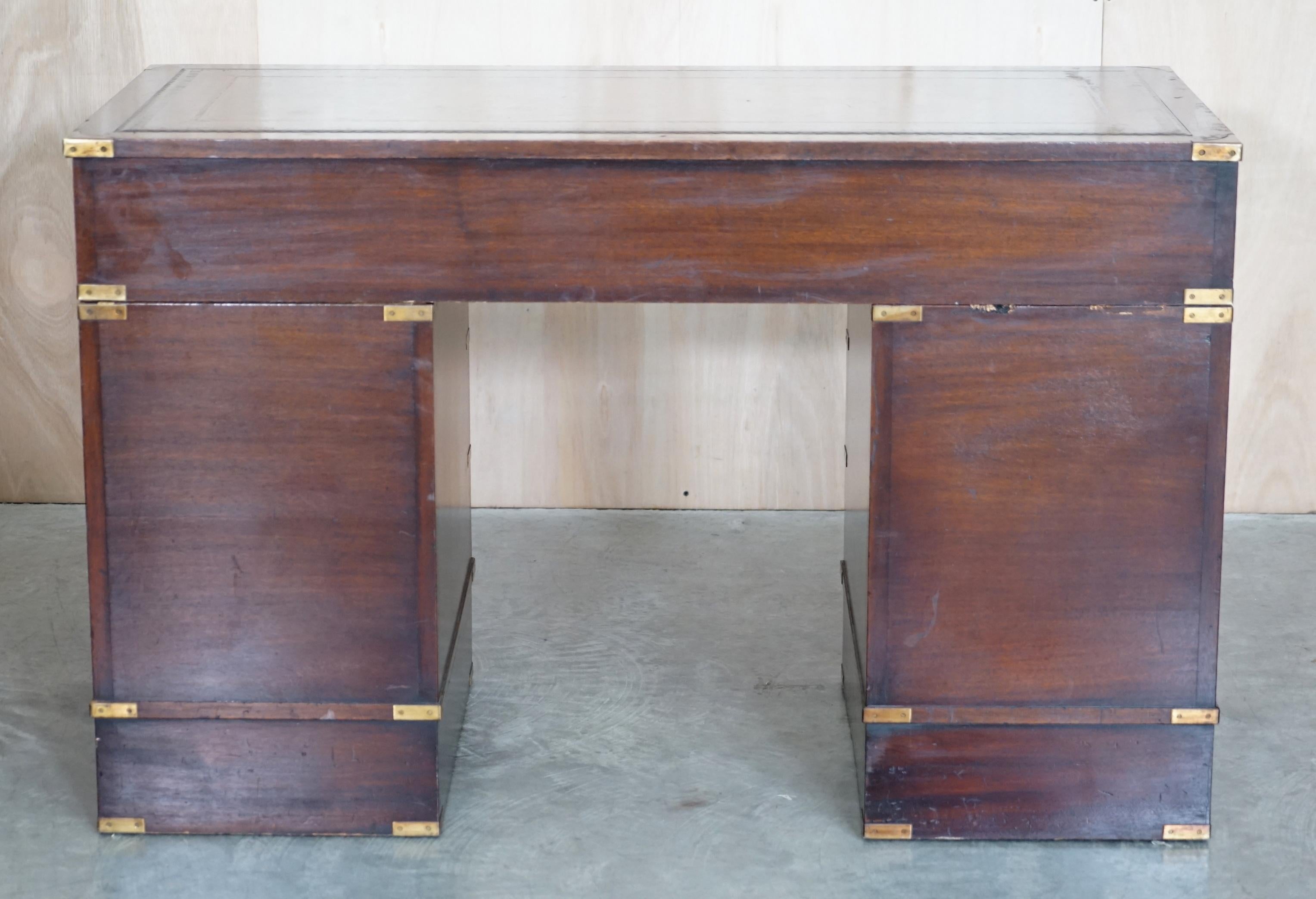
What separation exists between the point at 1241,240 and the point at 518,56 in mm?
1569

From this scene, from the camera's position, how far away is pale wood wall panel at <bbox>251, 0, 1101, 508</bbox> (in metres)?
3.75

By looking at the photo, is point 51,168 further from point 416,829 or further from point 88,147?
point 416,829

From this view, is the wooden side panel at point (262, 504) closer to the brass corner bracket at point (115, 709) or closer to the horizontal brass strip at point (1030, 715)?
the brass corner bracket at point (115, 709)

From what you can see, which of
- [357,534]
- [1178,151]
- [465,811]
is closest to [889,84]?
[1178,151]

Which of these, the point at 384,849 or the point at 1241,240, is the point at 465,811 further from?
the point at 1241,240

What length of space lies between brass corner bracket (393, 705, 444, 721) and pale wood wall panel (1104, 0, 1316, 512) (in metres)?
2.06

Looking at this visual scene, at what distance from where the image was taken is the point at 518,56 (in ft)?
12.4

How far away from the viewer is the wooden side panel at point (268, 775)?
2.56 m

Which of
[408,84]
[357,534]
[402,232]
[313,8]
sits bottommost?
[357,534]

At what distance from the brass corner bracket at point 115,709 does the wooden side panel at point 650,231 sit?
575 mm

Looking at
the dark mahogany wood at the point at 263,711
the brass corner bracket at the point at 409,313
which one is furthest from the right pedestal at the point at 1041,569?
the dark mahogany wood at the point at 263,711

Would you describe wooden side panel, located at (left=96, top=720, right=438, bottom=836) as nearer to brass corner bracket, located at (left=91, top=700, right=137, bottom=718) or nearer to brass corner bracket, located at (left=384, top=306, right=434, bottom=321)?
brass corner bracket, located at (left=91, top=700, right=137, bottom=718)

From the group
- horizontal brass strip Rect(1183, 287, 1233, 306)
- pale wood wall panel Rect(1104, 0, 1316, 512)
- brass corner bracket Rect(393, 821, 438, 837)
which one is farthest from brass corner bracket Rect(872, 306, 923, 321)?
pale wood wall panel Rect(1104, 0, 1316, 512)

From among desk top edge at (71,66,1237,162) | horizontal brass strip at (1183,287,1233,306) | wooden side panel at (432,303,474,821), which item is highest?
desk top edge at (71,66,1237,162)
